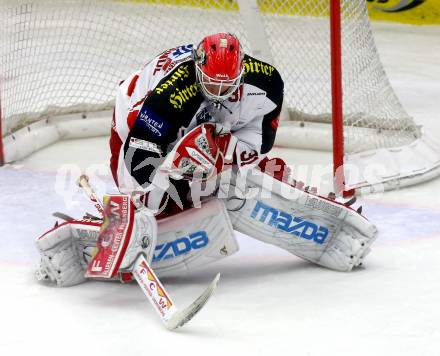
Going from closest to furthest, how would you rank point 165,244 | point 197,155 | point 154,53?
1. point 197,155
2. point 165,244
3. point 154,53

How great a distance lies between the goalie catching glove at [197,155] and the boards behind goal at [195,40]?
3.91 feet

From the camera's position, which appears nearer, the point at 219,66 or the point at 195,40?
the point at 219,66

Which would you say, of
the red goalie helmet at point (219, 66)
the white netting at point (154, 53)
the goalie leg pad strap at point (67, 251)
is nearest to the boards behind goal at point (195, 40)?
the white netting at point (154, 53)

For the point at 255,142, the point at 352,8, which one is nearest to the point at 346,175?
the point at 352,8

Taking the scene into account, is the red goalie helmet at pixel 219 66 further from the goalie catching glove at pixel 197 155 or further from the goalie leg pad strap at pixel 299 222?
the goalie leg pad strap at pixel 299 222

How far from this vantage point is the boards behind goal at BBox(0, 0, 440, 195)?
473cm

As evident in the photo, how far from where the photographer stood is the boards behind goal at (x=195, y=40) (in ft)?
15.5

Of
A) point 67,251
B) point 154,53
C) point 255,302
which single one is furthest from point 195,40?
point 255,302

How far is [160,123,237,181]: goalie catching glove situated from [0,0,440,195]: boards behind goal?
3.91 ft

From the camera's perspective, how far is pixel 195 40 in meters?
5.87

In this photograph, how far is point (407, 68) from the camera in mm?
6430

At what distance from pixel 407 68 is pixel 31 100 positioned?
2.40 meters

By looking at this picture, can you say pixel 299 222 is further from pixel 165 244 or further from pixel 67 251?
pixel 67 251

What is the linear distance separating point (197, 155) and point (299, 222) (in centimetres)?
50
